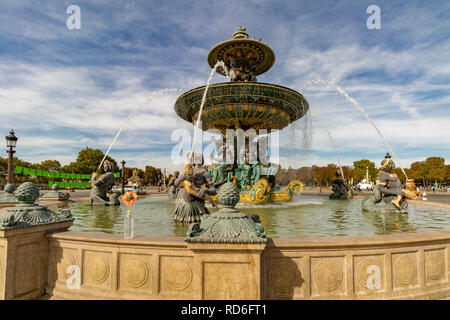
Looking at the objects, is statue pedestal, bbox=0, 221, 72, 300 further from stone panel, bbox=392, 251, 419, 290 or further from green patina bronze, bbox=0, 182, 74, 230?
stone panel, bbox=392, 251, 419, 290

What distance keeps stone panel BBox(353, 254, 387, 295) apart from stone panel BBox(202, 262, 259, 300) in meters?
1.44

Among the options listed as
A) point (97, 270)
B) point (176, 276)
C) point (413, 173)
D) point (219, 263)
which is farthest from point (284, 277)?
point (413, 173)

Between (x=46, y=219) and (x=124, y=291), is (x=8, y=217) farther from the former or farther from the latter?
(x=124, y=291)

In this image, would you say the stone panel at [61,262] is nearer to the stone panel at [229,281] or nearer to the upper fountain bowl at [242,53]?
the stone panel at [229,281]

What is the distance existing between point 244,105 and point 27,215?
36.8 feet

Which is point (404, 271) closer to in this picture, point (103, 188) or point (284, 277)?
point (284, 277)

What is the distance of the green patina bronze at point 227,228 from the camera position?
3.09 meters

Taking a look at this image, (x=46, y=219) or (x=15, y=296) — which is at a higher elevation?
(x=46, y=219)

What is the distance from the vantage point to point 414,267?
3.56m

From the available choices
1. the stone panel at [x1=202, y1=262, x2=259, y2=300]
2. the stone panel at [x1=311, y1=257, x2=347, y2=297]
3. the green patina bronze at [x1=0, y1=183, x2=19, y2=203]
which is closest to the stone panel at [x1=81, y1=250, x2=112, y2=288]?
the stone panel at [x1=202, y1=262, x2=259, y2=300]

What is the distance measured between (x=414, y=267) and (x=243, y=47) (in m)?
15.2

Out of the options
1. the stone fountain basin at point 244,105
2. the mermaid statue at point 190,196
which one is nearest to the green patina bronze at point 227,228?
the mermaid statue at point 190,196

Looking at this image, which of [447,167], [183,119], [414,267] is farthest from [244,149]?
[447,167]

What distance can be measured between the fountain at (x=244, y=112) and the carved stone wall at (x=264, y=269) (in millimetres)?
9230
